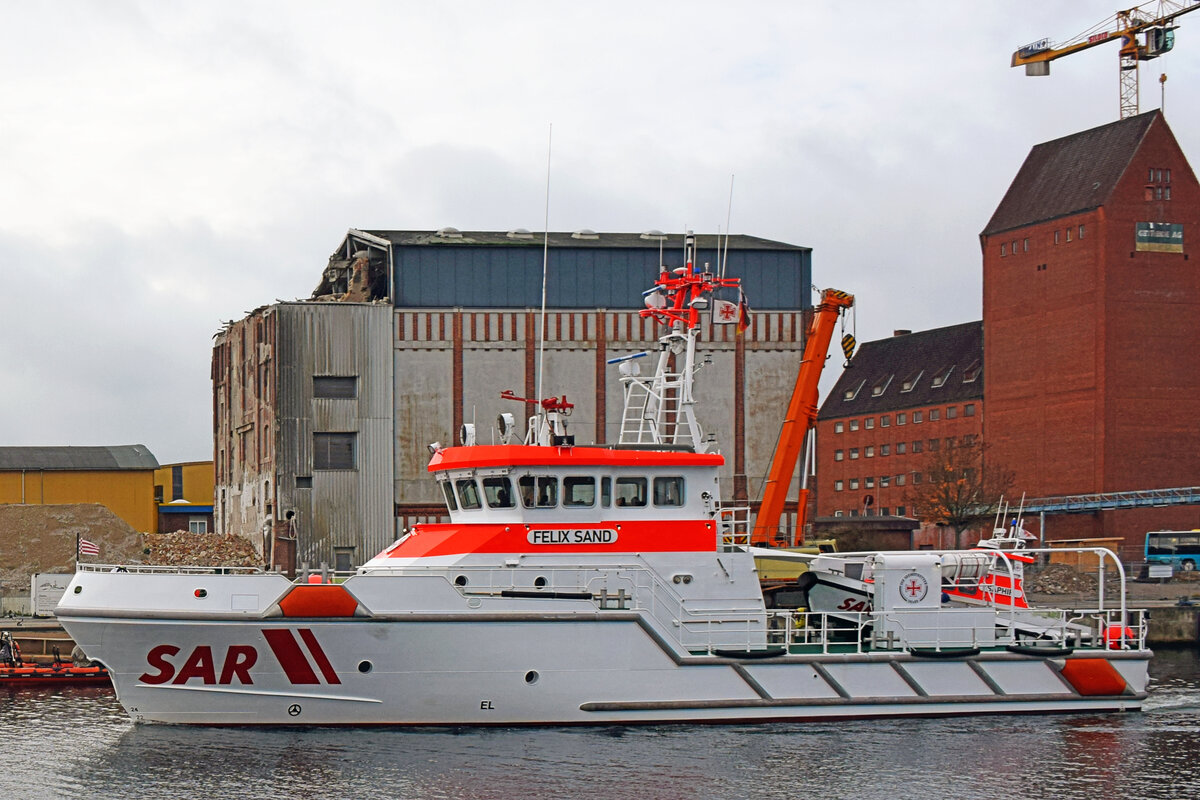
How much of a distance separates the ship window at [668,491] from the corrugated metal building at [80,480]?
38250mm

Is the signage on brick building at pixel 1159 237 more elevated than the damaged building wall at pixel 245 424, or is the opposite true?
the signage on brick building at pixel 1159 237

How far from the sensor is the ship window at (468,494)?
24.2 m

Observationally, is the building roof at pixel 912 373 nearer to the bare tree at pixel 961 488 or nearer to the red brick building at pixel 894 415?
the red brick building at pixel 894 415

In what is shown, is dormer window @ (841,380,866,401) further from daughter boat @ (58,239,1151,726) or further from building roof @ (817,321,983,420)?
daughter boat @ (58,239,1151,726)

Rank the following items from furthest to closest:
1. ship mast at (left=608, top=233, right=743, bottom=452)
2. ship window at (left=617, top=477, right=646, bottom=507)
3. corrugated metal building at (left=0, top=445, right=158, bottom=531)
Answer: corrugated metal building at (left=0, top=445, right=158, bottom=531), ship mast at (left=608, top=233, right=743, bottom=452), ship window at (left=617, top=477, right=646, bottom=507)

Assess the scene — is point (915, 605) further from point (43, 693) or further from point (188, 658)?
point (43, 693)

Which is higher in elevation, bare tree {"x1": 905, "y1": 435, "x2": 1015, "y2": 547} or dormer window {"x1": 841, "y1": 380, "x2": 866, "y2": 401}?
dormer window {"x1": 841, "y1": 380, "x2": 866, "y2": 401}

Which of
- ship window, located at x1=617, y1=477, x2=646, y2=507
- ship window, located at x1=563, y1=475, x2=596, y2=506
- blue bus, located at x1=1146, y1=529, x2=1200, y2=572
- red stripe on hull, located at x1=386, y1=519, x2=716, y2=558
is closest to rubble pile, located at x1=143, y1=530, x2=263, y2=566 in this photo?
red stripe on hull, located at x1=386, y1=519, x2=716, y2=558

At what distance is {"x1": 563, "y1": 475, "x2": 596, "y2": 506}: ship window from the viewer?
2386cm

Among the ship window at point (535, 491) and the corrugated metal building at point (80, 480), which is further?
the corrugated metal building at point (80, 480)

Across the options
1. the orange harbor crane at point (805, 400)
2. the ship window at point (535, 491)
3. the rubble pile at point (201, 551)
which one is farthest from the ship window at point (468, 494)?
the rubble pile at point (201, 551)

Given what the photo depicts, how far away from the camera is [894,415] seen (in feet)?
285

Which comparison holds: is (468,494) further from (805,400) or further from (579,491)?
(805,400)

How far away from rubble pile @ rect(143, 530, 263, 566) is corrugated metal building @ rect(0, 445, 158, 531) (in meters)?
9.04
